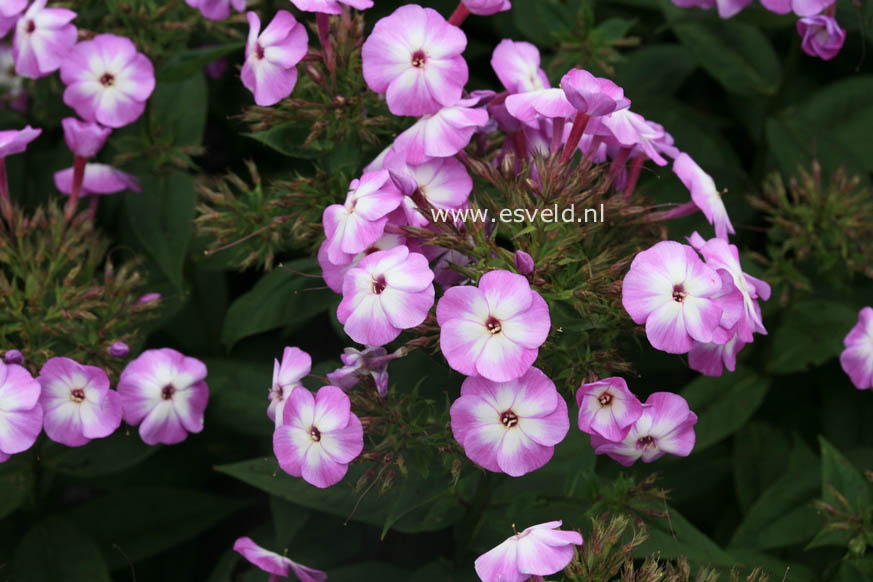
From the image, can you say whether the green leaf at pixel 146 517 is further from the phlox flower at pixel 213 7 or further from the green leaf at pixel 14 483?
the phlox flower at pixel 213 7

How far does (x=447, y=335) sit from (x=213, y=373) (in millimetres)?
883

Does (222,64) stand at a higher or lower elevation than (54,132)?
higher

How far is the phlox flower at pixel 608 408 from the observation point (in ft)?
4.81

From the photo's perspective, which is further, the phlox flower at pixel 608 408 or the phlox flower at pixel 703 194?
the phlox flower at pixel 703 194

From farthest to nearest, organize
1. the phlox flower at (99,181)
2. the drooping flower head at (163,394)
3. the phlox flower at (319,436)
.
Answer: the phlox flower at (99,181)
the drooping flower head at (163,394)
the phlox flower at (319,436)

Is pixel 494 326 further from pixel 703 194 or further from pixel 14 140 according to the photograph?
pixel 14 140

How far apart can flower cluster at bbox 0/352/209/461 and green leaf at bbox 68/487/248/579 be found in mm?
373

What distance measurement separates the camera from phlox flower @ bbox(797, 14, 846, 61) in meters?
2.00

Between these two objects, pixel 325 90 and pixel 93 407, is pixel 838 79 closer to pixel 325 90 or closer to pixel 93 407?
pixel 325 90

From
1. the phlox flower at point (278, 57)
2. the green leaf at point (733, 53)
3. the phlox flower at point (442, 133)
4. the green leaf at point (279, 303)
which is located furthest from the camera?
the green leaf at point (733, 53)

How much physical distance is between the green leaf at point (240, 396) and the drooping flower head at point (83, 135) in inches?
20.1

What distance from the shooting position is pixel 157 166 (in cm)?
231

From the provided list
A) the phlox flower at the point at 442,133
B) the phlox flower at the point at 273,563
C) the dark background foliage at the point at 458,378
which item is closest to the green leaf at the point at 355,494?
the dark background foliage at the point at 458,378

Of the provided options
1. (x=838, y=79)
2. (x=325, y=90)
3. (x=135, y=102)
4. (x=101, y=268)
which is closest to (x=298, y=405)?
(x=325, y=90)
